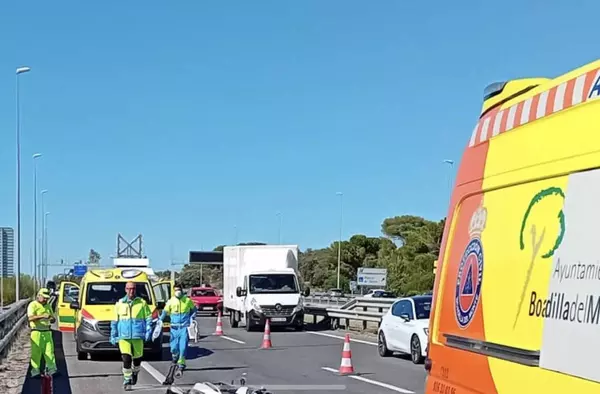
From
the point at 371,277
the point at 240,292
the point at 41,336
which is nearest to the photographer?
the point at 41,336

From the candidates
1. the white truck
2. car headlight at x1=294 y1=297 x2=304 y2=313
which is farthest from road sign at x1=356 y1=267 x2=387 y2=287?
car headlight at x1=294 y1=297 x2=304 y2=313

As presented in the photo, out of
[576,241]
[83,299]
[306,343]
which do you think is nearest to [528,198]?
[576,241]

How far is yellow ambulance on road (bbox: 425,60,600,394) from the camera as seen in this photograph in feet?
10.4

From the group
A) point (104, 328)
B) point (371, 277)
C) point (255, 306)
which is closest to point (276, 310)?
point (255, 306)

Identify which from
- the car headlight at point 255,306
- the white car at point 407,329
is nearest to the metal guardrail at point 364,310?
the car headlight at point 255,306

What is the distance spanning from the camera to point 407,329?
727 inches

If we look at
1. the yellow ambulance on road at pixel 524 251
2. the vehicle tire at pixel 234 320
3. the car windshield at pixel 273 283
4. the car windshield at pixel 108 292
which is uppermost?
the yellow ambulance on road at pixel 524 251

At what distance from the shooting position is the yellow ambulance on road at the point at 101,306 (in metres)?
19.3

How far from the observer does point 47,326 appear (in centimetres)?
1428

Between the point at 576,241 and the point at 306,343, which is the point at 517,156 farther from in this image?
the point at 306,343

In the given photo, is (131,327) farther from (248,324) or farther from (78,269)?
(78,269)

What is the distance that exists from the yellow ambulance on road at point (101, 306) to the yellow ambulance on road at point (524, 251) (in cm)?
1393

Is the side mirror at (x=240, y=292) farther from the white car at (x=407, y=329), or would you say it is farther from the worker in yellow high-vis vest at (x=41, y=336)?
the worker in yellow high-vis vest at (x=41, y=336)

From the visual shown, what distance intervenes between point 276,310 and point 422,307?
1238cm
